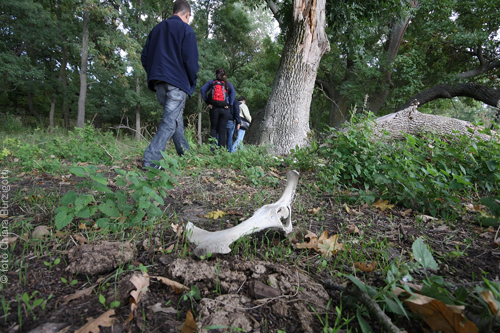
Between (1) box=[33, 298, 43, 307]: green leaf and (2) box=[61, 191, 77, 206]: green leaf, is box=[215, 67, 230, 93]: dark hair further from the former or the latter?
(1) box=[33, 298, 43, 307]: green leaf

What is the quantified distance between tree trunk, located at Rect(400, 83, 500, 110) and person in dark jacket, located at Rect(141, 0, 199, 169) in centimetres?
821

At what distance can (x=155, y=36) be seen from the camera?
3.53m

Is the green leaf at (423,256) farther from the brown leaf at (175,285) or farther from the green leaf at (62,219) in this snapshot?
the green leaf at (62,219)

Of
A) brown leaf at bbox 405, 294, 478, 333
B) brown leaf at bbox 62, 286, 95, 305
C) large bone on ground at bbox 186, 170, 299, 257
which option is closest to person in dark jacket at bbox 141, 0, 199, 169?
large bone on ground at bbox 186, 170, 299, 257

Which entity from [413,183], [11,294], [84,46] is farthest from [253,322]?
[84,46]

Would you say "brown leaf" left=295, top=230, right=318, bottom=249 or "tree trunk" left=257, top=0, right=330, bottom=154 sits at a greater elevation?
"tree trunk" left=257, top=0, right=330, bottom=154

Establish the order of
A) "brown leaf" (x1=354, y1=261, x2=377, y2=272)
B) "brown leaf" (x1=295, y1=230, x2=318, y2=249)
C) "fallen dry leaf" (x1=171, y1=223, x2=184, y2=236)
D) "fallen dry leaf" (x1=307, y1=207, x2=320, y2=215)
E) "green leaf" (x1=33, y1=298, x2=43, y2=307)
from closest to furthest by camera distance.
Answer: "green leaf" (x1=33, y1=298, x2=43, y2=307), "brown leaf" (x1=354, y1=261, x2=377, y2=272), "brown leaf" (x1=295, y1=230, x2=318, y2=249), "fallen dry leaf" (x1=171, y1=223, x2=184, y2=236), "fallen dry leaf" (x1=307, y1=207, x2=320, y2=215)

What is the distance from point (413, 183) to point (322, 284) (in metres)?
1.52

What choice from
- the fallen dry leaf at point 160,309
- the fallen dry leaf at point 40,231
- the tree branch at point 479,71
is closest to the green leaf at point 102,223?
the fallen dry leaf at point 40,231

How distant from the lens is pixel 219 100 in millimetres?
5355

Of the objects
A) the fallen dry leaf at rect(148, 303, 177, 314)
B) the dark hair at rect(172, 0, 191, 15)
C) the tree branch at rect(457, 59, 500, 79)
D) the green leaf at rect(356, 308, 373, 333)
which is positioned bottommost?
the fallen dry leaf at rect(148, 303, 177, 314)

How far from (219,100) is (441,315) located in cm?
508

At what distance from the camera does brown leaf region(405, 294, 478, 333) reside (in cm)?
79

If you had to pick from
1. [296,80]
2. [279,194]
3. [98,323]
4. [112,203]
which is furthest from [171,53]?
[98,323]
